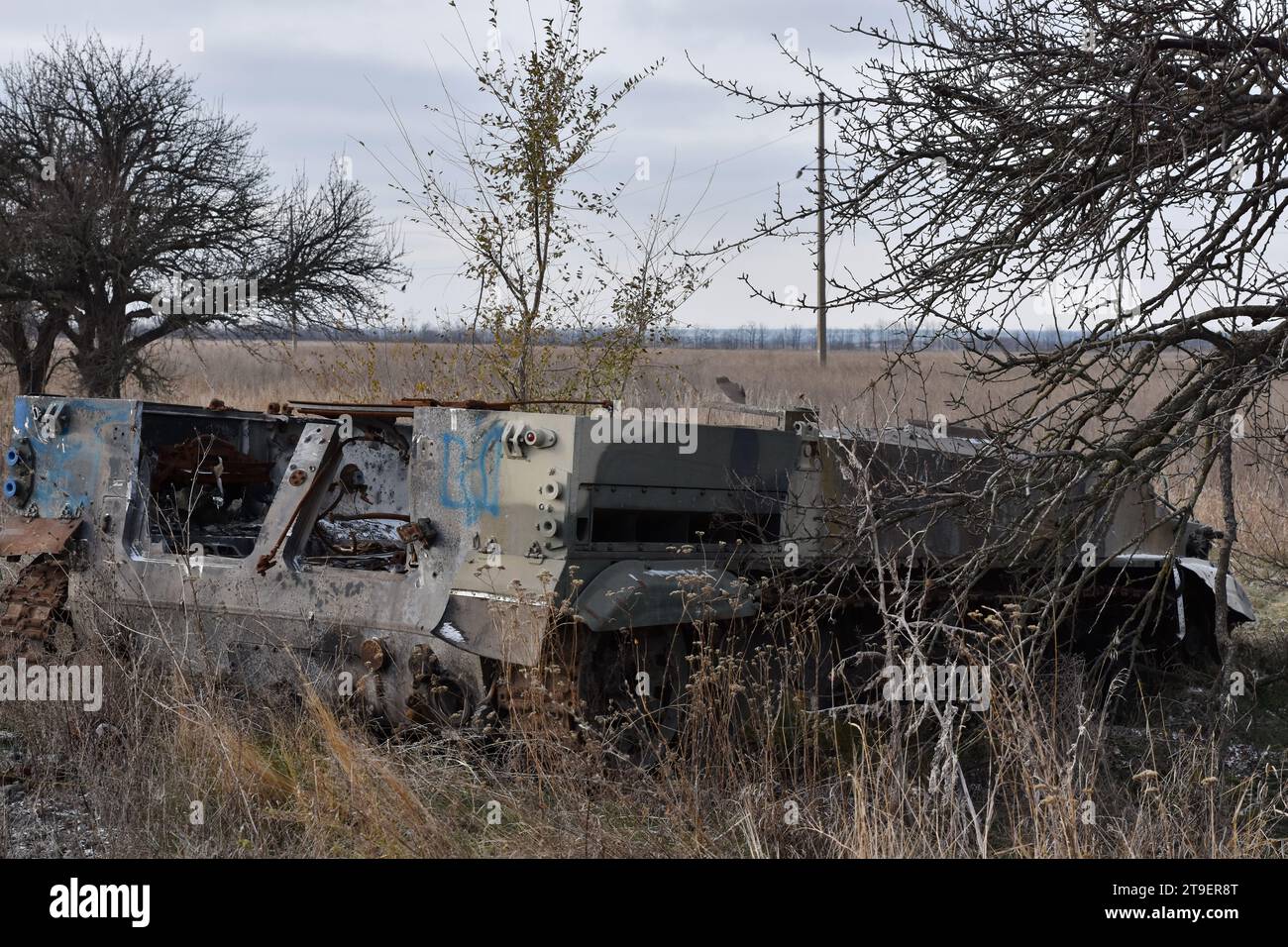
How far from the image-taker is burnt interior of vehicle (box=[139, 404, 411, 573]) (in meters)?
6.64

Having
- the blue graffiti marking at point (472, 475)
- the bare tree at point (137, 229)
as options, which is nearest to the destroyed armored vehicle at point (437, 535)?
the blue graffiti marking at point (472, 475)

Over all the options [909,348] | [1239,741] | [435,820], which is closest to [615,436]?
[909,348]

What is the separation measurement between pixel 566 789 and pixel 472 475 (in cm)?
137

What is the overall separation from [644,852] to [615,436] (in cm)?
168

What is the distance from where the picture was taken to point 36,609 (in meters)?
6.71

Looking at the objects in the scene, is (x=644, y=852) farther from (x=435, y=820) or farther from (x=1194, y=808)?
(x=1194, y=808)

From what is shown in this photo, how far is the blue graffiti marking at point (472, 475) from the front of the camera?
555 cm

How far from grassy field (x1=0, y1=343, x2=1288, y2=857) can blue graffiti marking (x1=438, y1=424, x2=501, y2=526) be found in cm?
87
